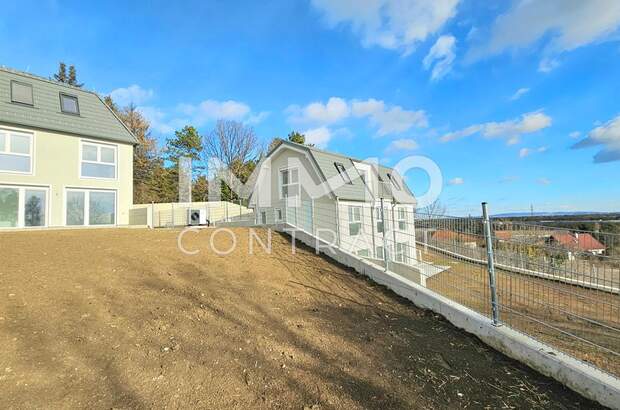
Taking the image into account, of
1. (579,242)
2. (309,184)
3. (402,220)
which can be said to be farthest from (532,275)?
(309,184)

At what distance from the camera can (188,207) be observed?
23.2 metres

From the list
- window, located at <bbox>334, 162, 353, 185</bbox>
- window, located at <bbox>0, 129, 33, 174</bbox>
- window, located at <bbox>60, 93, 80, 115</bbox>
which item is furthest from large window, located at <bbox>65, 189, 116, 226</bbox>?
window, located at <bbox>334, 162, 353, 185</bbox>

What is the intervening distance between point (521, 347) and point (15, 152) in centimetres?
1829

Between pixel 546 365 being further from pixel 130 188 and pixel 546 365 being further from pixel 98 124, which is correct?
pixel 98 124

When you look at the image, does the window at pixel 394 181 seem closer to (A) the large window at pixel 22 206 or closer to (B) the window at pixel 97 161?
(B) the window at pixel 97 161

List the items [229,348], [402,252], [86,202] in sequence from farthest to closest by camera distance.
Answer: [86,202] < [402,252] < [229,348]

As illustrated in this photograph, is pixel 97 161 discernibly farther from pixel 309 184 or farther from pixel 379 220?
pixel 379 220

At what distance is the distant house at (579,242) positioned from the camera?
3.30 meters

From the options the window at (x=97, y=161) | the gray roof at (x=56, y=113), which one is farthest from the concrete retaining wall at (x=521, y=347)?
the gray roof at (x=56, y=113)

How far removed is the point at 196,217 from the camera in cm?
2272

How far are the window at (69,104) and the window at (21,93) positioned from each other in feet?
3.83

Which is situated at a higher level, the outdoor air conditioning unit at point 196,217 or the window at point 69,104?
the window at point 69,104

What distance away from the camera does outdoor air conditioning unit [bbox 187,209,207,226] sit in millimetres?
22597

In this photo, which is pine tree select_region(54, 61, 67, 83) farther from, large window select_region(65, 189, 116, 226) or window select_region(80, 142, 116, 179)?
large window select_region(65, 189, 116, 226)
